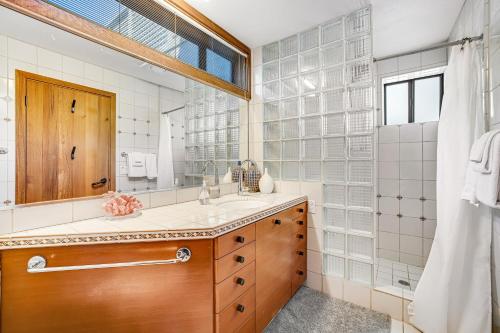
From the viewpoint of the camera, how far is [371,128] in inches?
62.7

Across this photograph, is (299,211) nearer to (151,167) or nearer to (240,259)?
(240,259)

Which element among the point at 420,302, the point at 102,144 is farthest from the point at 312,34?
the point at 420,302

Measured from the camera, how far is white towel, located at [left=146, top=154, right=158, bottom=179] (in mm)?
1407

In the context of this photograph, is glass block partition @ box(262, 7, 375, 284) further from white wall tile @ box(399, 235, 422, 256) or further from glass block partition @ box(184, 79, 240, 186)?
white wall tile @ box(399, 235, 422, 256)

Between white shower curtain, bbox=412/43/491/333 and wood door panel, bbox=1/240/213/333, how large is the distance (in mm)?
1372

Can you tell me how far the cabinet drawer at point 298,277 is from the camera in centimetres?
169

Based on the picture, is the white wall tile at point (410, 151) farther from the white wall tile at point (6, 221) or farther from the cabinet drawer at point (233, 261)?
the white wall tile at point (6, 221)

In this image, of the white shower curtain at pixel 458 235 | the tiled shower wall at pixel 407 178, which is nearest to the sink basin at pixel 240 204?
the white shower curtain at pixel 458 235

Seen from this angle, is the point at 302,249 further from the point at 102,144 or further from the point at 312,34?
the point at 312,34

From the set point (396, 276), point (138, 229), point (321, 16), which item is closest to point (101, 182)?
point (138, 229)

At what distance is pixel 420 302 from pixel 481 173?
2.95 ft

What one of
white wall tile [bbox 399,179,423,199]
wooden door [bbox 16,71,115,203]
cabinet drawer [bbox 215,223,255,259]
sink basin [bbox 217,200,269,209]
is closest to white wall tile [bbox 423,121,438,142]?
white wall tile [bbox 399,179,423,199]

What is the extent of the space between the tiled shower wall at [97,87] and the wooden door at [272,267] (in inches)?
31.9

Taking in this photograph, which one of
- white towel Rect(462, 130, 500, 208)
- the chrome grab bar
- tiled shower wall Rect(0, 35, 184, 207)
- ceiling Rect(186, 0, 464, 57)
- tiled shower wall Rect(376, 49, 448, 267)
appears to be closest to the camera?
the chrome grab bar
